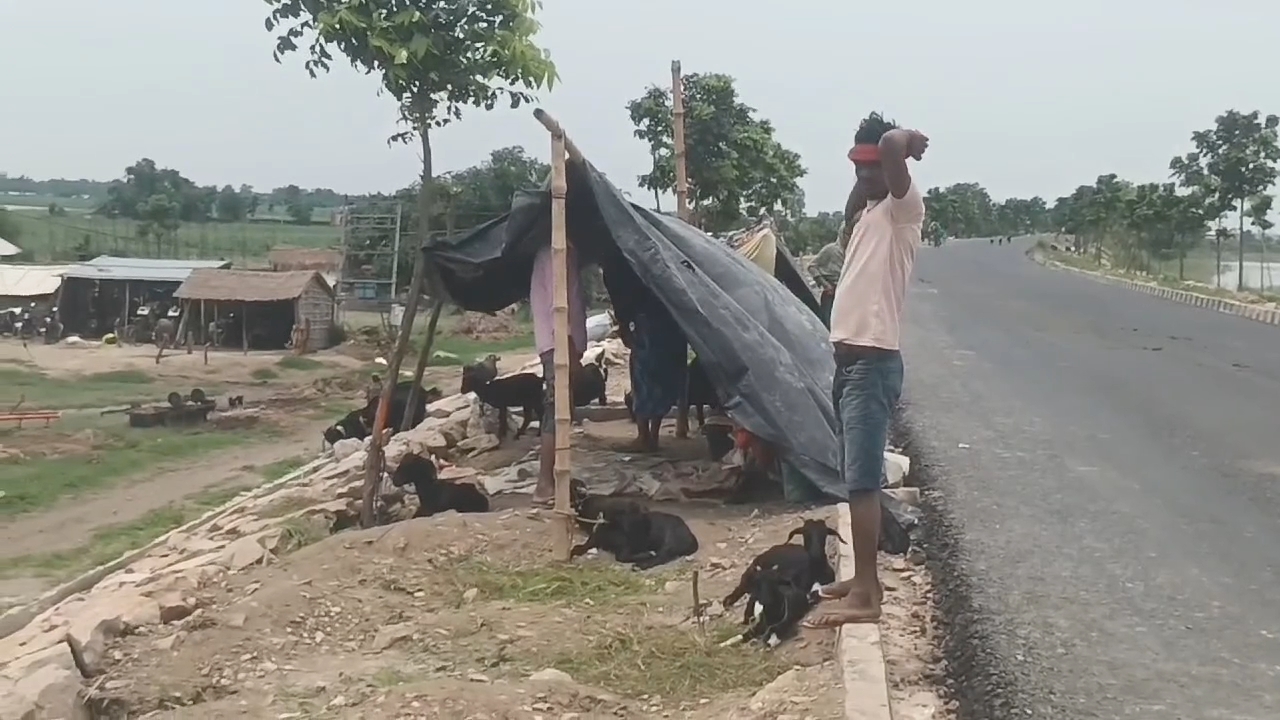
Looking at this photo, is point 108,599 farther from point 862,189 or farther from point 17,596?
point 862,189

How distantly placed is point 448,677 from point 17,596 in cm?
688

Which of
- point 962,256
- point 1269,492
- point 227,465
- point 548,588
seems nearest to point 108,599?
point 548,588

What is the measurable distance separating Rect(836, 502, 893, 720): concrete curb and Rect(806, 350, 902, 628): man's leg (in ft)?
0.44

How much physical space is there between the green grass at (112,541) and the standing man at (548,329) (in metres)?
5.47

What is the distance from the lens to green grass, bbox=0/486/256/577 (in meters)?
12.2

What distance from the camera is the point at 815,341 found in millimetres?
9211

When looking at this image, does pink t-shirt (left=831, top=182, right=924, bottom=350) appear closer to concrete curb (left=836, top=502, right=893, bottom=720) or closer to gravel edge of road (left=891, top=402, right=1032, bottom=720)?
concrete curb (left=836, top=502, right=893, bottom=720)

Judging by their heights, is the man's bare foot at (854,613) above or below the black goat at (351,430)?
above

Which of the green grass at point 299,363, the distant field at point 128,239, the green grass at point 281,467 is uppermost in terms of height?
the distant field at point 128,239

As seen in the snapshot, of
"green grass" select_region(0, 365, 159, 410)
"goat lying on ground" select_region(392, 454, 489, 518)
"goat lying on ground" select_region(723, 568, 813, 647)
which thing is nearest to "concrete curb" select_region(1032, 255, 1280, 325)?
"goat lying on ground" select_region(392, 454, 489, 518)

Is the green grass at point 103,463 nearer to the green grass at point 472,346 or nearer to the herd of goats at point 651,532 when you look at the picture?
the herd of goats at point 651,532

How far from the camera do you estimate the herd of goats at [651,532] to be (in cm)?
571

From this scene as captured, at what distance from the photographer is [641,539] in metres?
7.37

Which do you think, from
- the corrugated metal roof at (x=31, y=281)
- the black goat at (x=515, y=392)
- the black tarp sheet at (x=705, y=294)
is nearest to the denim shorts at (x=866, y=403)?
the black tarp sheet at (x=705, y=294)
